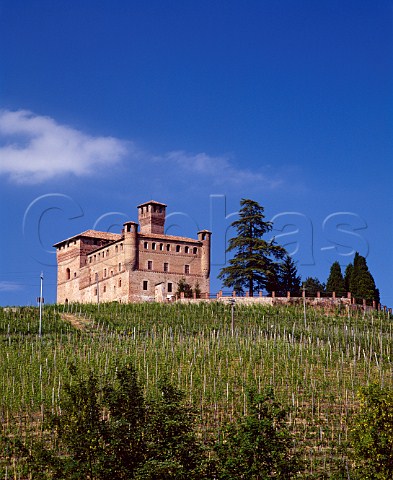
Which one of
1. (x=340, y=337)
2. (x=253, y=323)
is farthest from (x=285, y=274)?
(x=340, y=337)

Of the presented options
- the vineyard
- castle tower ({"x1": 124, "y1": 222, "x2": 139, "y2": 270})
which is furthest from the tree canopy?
castle tower ({"x1": 124, "y1": 222, "x2": 139, "y2": 270})

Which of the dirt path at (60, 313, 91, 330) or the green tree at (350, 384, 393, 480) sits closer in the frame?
the green tree at (350, 384, 393, 480)

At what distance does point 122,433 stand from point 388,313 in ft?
132

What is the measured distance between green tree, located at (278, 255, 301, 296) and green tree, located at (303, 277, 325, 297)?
0.82 meters

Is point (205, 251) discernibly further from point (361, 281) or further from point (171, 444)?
point (171, 444)

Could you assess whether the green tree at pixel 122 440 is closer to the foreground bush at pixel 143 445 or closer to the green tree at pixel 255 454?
the foreground bush at pixel 143 445

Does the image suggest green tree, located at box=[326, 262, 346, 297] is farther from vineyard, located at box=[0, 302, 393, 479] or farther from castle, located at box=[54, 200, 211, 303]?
castle, located at box=[54, 200, 211, 303]

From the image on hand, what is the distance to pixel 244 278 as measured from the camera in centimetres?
5822

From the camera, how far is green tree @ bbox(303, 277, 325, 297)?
203 feet

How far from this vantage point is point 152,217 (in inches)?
2606

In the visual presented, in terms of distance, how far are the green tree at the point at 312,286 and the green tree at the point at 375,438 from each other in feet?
145

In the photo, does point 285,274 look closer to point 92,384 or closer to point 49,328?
point 49,328

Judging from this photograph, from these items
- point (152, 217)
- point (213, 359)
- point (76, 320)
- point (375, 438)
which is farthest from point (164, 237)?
point (375, 438)

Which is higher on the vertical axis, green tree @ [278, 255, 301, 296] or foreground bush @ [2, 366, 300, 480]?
green tree @ [278, 255, 301, 296]
